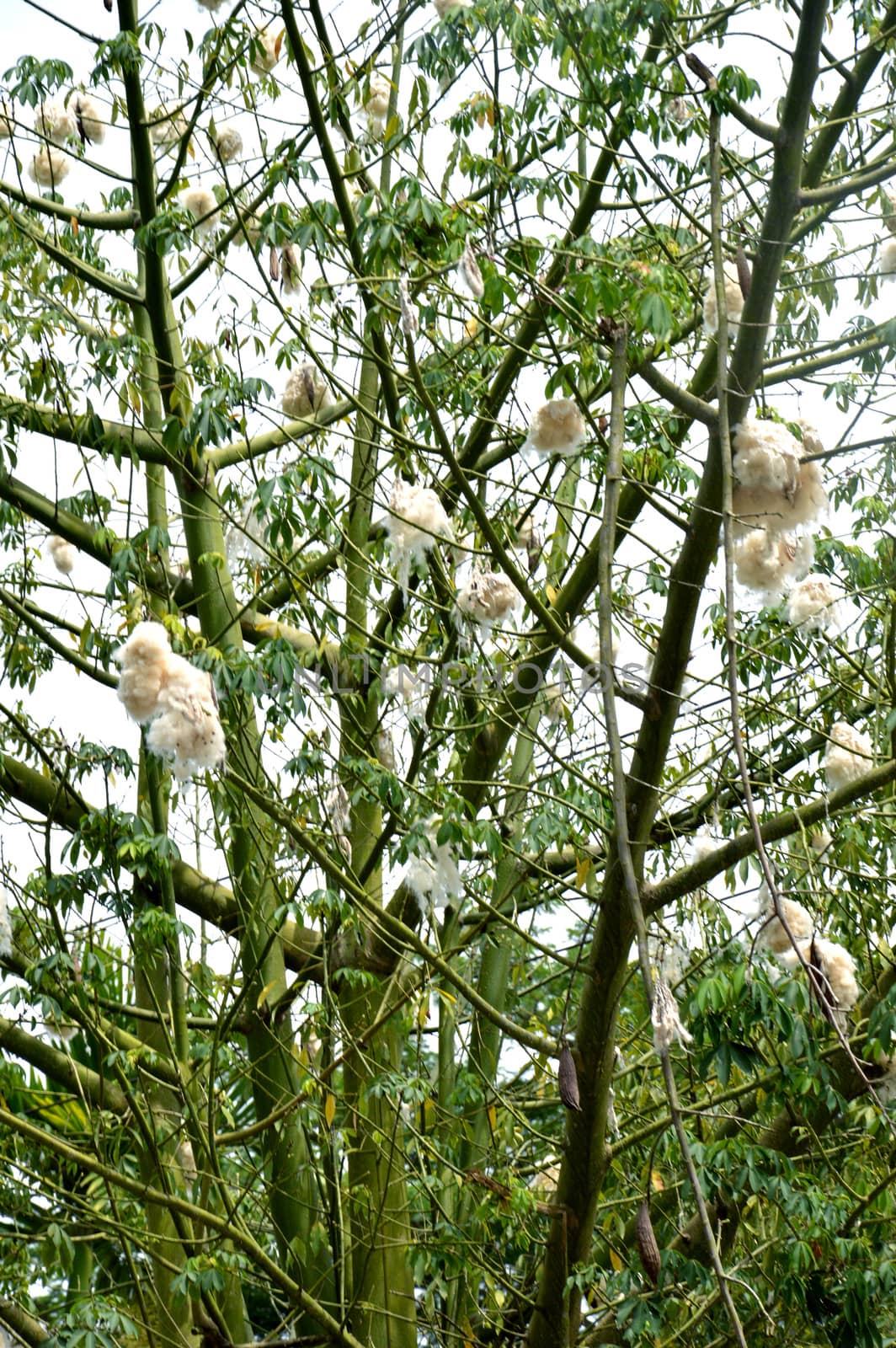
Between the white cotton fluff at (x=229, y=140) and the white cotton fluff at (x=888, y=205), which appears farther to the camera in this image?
the white cotton fluff at (x=229, y=140)

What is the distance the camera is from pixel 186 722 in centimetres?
290

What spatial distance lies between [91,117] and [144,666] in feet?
10.9

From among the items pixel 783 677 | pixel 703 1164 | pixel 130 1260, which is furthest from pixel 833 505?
pixel 130 1260

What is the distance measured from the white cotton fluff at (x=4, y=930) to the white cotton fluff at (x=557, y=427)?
195 centimetres

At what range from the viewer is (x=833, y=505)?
16.1 ft

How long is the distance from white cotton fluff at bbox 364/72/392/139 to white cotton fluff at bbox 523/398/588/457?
6.83ft

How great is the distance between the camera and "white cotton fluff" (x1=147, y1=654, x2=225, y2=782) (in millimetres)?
2902

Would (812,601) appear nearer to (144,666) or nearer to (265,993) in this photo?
(144,666)

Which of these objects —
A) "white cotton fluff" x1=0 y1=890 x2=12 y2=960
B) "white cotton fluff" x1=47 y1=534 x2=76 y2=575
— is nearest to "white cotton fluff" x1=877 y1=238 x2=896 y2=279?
"white cotton fluff" x1=0 y1=890 x2=12 y2=960

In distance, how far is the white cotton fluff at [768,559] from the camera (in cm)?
297

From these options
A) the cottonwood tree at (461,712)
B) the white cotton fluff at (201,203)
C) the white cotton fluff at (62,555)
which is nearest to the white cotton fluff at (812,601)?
the cottonwood tree at (461,712)

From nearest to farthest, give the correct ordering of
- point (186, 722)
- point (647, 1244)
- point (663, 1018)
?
point (663, 1018), point (647, 1244), point (186, 722)

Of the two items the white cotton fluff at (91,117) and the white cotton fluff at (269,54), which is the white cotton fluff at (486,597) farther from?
the white cotton fluff at (91,117)

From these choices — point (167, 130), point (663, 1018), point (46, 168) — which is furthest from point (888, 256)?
point (46, 168)
